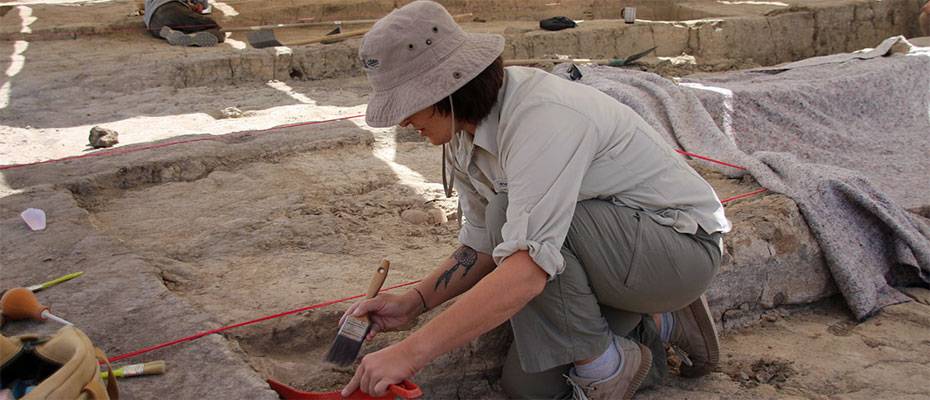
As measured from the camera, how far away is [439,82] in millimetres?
1961

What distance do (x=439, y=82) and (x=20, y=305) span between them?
1.28 metres

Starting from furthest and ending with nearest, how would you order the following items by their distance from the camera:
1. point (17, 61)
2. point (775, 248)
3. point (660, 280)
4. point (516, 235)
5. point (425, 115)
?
1. point (17, 61)
2. point (775, 248)
3. point (660, 280)
4. point (425, 115)
5. point (516, 235)

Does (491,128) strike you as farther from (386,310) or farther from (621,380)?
(621,380)

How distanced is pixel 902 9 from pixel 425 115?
850 cm

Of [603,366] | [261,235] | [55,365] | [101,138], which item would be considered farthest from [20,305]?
[101,138]

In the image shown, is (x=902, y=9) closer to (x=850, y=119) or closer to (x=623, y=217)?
(x=850, y=119)

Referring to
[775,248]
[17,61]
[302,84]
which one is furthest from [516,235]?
[17,61]

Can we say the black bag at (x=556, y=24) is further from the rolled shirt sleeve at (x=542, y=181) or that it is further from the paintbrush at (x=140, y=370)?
the paintbrush at (x=140, y=370)

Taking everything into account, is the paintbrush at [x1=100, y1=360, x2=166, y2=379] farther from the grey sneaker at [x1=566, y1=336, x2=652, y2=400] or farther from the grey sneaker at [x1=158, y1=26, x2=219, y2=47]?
the grey sneaker at [x1=158, y1=26, x2=219, y2=47]

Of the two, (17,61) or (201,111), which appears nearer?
(201,111)

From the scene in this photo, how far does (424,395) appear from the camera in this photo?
2.48 metres

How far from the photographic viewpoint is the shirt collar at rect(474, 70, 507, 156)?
2.07 m

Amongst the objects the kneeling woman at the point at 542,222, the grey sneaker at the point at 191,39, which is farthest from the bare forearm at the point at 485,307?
the grey sneaker at the point at 191,39

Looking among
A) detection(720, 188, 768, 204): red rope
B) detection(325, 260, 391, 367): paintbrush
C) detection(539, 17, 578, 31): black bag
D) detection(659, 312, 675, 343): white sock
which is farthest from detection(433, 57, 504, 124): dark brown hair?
detection(539, 17, 578, 31): black bag
